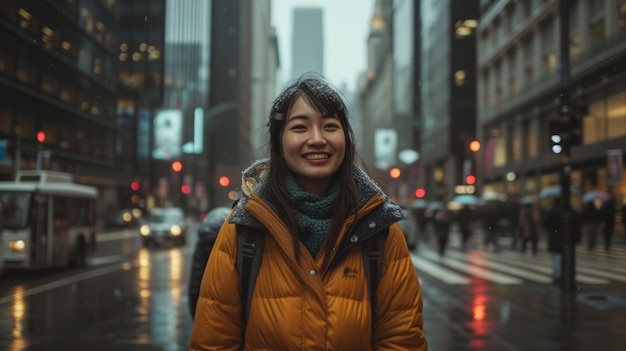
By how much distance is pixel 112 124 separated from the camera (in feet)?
155

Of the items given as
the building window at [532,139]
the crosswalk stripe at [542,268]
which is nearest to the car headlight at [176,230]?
the crosswalk stripe at [542,268]

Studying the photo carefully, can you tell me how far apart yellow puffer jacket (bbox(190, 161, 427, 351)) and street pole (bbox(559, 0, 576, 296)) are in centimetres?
1103

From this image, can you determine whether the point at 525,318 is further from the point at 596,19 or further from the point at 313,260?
the point at 313,260

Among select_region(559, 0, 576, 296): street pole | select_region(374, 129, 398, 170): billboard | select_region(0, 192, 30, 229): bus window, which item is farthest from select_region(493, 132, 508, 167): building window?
select_region(0, 192, 30, 229): bus window

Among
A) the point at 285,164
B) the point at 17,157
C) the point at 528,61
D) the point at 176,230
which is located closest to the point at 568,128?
the point at 285,164

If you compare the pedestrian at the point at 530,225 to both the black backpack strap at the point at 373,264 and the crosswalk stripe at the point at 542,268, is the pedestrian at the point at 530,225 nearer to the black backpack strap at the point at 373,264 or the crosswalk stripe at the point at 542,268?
the crosswalk stripe at the point at 542,268

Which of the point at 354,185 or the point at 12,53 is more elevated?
the point at 12,53

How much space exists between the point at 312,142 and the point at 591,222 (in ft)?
40.3

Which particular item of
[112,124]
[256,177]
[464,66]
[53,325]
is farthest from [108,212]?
[256,177]

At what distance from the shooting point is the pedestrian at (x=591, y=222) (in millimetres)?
12598

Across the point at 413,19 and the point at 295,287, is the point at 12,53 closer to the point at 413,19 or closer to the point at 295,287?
the point at 295,287

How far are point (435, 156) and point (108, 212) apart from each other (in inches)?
1332

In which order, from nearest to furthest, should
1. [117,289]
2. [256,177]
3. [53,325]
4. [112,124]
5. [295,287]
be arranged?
[295,287] < [256,177] < [53,325] < [117,289] < [112,124]

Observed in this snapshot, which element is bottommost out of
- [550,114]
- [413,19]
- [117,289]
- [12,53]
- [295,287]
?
[117,289]
